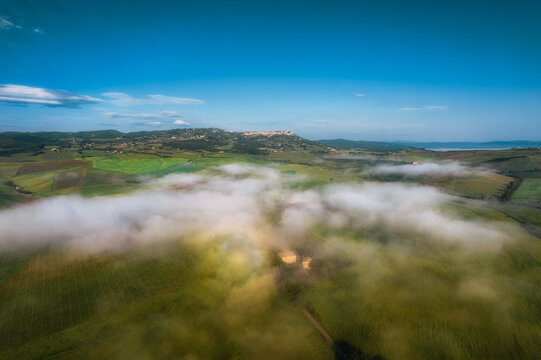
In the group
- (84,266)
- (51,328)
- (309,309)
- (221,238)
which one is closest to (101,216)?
(84,266)

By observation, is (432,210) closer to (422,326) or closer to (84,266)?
(422,326)

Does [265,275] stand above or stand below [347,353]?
above

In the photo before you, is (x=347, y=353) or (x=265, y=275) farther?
(x=265, y=275)

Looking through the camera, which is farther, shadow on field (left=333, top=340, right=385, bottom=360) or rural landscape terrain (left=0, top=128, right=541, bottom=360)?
rural landscape terrain (left=0, top=128, right=541, bottom=360)

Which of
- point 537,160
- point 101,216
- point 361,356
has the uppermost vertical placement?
point 537,160

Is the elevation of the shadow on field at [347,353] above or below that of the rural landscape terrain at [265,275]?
below

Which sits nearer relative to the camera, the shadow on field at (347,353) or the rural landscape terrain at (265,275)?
the shadow on field at (347,353)

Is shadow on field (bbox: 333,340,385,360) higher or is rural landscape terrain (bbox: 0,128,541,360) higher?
rural landscape terrain (bbox: 0,128,541,360)

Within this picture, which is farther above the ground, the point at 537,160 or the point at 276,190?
the point at 537,160
